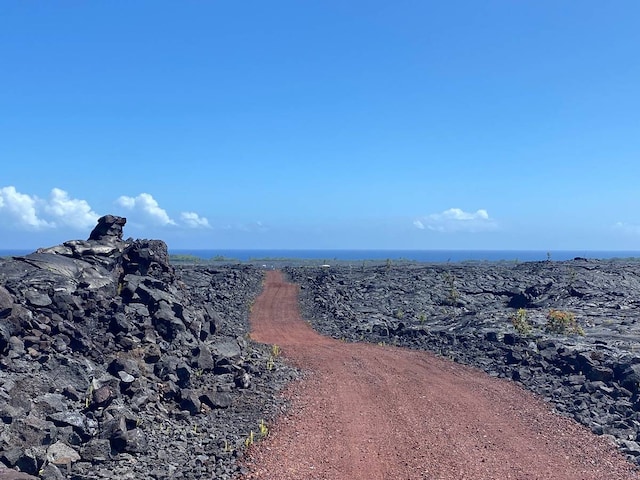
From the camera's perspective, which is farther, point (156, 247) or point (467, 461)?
point (156, 247)

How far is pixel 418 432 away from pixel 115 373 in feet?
30.4

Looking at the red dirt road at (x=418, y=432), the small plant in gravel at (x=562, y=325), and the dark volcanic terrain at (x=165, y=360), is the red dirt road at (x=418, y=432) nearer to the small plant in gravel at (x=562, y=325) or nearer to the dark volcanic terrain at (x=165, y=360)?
the dark volcanic terrain at (x=165, y=360)

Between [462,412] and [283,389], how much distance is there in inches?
254

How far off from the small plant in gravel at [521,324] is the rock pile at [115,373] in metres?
13.4

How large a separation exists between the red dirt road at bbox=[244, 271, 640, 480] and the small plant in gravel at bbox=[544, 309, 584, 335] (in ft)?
24.5

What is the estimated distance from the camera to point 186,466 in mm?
13445

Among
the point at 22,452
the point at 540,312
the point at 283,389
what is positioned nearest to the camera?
the point at 22,452

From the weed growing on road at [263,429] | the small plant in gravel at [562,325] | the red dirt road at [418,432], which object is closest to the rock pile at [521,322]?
the small plant in gravel at [562,325]

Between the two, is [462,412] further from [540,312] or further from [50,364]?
[540,312]

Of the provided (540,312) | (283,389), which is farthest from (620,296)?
(283,389)

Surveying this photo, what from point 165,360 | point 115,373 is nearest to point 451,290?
point 165,360

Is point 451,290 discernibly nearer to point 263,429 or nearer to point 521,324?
point 521,324

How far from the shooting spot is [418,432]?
54.4 ft

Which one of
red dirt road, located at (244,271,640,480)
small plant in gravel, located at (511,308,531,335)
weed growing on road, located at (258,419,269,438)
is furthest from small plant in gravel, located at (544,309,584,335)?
weed growing on road, located at (258,419,269,438)
